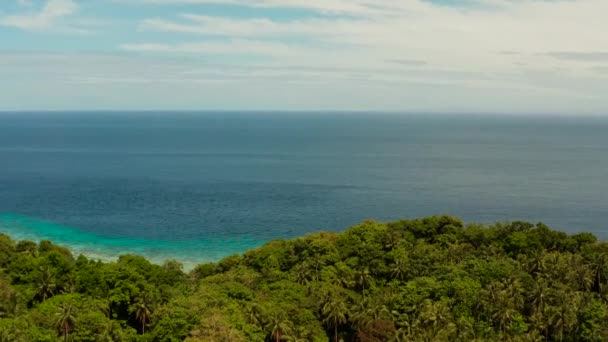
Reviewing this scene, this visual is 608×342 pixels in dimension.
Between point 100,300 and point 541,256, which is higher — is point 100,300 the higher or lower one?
the lower one

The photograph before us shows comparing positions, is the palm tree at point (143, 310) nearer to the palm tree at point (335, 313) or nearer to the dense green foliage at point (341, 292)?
the dense green foliage at point (341, 292)

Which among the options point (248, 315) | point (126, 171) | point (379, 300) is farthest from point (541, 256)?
point (126, 171)

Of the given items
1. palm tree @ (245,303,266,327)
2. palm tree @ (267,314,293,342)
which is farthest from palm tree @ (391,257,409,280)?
palm tree @ (245,303,266,327)

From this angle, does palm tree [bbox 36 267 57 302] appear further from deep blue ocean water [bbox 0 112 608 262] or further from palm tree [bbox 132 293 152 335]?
deep blue ocean water [bbox 0 112 608 262]

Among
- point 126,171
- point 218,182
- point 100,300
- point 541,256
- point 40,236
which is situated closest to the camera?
point 100,300

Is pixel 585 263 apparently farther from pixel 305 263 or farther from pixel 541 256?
pixel 305 263

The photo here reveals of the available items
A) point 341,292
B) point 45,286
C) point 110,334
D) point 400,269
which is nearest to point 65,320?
point 110,334

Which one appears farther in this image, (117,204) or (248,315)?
(117,204)
